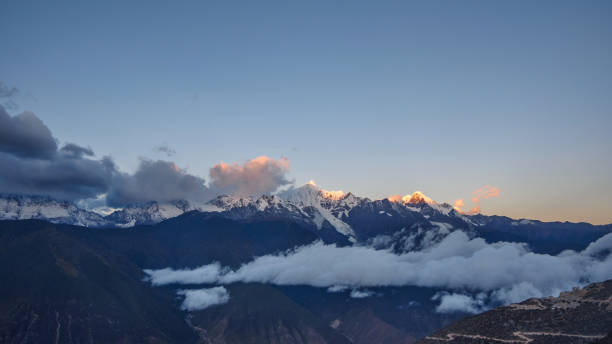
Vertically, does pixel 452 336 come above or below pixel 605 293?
below

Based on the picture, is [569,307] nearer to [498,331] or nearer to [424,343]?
[498,331]

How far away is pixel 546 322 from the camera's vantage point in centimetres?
16162

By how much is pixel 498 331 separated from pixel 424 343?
2576 centimetres

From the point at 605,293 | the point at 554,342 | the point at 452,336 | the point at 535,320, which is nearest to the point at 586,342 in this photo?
the point at 554,342

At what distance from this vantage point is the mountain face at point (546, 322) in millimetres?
151525

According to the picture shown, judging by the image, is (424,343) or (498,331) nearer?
(498,331)

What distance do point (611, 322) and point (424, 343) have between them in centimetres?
5797

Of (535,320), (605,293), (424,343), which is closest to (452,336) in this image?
(424,343)

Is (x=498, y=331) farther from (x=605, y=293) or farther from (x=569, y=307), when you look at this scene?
(x=605, y=293)

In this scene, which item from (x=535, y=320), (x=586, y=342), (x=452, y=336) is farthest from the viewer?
(x=452, y=336)

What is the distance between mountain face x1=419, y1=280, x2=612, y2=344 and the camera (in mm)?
151525

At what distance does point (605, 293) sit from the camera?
168m

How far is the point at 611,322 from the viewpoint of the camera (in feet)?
493

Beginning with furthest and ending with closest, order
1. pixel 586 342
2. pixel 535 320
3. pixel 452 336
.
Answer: pixel 452 336
pixel 535 320
pixel 586 342
